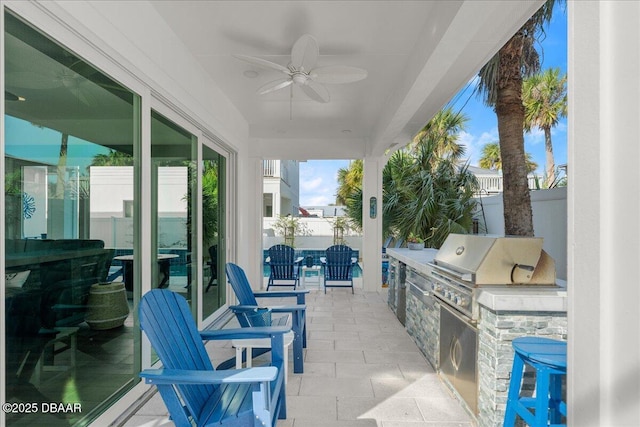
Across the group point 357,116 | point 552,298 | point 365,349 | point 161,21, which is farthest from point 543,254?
point 357,116

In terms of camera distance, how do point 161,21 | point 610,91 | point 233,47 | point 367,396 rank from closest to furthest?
point 610,91
point 367,396
point 161,21
point 233,47

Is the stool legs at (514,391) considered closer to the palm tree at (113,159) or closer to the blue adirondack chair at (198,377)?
the blue adirondack chair at (198,377)

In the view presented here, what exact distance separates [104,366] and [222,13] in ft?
8.83

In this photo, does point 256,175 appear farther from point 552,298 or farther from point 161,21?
point 552,298

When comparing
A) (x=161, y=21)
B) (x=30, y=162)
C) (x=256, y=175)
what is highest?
(x=161, y=21)

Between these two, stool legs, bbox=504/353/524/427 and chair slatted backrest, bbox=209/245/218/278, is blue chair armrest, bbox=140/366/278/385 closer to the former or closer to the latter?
stool legs, bbox=504/353/524/427

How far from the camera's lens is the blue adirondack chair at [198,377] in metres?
1.52

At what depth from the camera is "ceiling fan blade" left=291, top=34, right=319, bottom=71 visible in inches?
105

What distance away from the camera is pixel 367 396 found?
102 inches

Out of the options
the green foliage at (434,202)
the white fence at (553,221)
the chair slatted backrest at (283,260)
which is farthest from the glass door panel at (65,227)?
the green foliage at (434,202)

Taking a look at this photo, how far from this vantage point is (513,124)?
405 cm

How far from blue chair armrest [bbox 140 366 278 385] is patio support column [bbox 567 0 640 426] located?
1.14m

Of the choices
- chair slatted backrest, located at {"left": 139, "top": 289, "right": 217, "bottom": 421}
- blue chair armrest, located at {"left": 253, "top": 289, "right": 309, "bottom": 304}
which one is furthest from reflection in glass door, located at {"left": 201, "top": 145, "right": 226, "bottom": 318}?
chair slatted backrest, located at {"left": 139, "top": 289, "right": 217, "bottom": 421}

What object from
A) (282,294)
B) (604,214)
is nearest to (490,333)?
(604,214)
